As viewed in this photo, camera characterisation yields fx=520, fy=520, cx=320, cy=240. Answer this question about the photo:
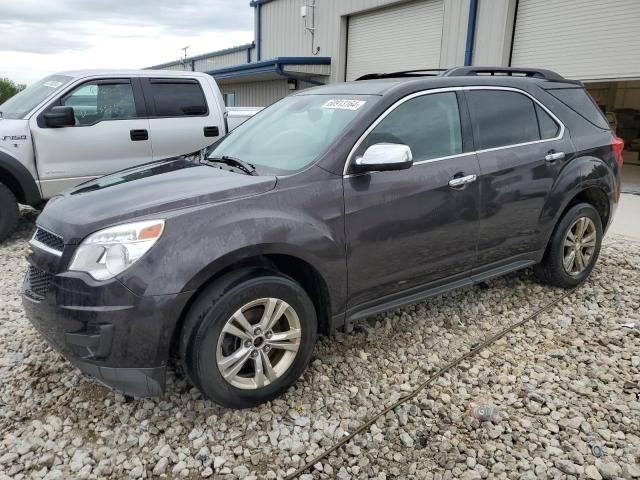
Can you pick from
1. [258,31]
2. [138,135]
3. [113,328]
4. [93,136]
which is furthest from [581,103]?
[258,31]

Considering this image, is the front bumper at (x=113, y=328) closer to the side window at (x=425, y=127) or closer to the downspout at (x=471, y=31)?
the side window at (x=425, y=127)

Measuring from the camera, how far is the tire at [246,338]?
262 cm

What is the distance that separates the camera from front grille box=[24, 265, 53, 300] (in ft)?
8.80

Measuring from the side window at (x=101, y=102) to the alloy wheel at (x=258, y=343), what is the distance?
15.0 feet

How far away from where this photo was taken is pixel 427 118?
3529 millimetres

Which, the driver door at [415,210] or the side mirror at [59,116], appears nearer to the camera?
the driver door at [415,210]

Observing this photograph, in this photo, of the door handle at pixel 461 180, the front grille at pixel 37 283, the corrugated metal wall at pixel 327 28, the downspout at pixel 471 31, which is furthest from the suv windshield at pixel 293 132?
the corrugated metal wall at pixel 327 28

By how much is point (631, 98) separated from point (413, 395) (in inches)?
741

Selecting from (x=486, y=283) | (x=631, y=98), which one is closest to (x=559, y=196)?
(x=486, y=283)

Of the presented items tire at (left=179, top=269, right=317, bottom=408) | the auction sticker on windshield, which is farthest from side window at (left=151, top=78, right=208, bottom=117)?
tire at (left=179, top=269, right=317, bottom=408)

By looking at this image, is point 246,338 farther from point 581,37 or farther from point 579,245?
point 581,37

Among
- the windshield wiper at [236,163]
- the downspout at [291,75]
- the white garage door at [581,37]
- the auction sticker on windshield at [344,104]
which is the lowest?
the windshield wiper at [236,163]

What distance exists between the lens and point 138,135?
6.50 metres

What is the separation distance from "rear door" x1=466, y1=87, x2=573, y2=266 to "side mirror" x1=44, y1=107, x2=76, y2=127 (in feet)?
14.8
